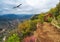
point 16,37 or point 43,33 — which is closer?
point 43,33

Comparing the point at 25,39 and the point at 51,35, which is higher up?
the point at 51,35

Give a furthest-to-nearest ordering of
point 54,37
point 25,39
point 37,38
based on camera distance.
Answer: point 25,39 → point 37,38 → point 54,37

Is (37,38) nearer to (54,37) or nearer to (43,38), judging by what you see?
(43,38)

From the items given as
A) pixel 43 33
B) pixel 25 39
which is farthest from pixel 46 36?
pixel 25 39

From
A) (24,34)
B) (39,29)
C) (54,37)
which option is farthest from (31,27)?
(54,37)

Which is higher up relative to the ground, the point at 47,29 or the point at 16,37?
the point at 47,29

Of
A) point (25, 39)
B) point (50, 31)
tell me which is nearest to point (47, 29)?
point (50, 31)

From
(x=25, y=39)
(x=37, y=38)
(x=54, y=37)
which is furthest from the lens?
(x=25, y=39)

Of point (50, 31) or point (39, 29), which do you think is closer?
point (50, 31)

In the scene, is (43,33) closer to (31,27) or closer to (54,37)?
(54,37)
